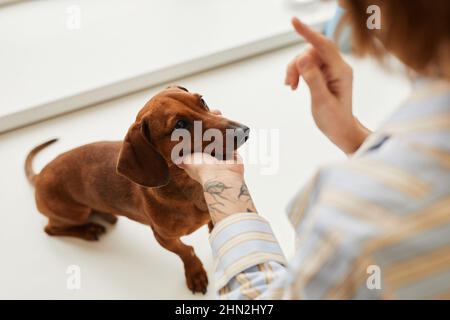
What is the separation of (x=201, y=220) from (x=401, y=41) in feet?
2.79

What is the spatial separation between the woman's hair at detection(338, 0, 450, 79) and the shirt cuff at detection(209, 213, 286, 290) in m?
0.39

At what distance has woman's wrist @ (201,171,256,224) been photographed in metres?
0.86

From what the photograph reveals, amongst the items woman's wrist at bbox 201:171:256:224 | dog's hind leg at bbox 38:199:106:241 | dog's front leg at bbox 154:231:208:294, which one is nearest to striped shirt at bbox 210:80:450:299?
woman's wrist at bbox 201:171:256:224

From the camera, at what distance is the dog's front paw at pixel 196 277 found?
1425mm

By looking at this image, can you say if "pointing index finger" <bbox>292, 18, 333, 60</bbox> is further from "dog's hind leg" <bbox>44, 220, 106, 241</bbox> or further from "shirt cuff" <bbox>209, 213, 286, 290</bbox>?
"dog's hind leg" <bbox>44, 220, 106, 241</bbox>

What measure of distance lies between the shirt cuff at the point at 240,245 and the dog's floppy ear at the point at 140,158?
1.02 ft

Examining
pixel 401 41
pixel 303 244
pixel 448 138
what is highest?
pixel 401 41

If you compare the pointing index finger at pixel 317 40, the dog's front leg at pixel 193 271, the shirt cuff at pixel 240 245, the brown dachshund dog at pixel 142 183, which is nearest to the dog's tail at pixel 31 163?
the brown dachshund dog at pixel 142 183

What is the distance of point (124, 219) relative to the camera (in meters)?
1.62

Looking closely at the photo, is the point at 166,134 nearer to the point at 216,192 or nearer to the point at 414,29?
the point at 216,192

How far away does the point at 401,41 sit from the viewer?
1.64 feet

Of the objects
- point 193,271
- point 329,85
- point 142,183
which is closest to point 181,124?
point 142,183
